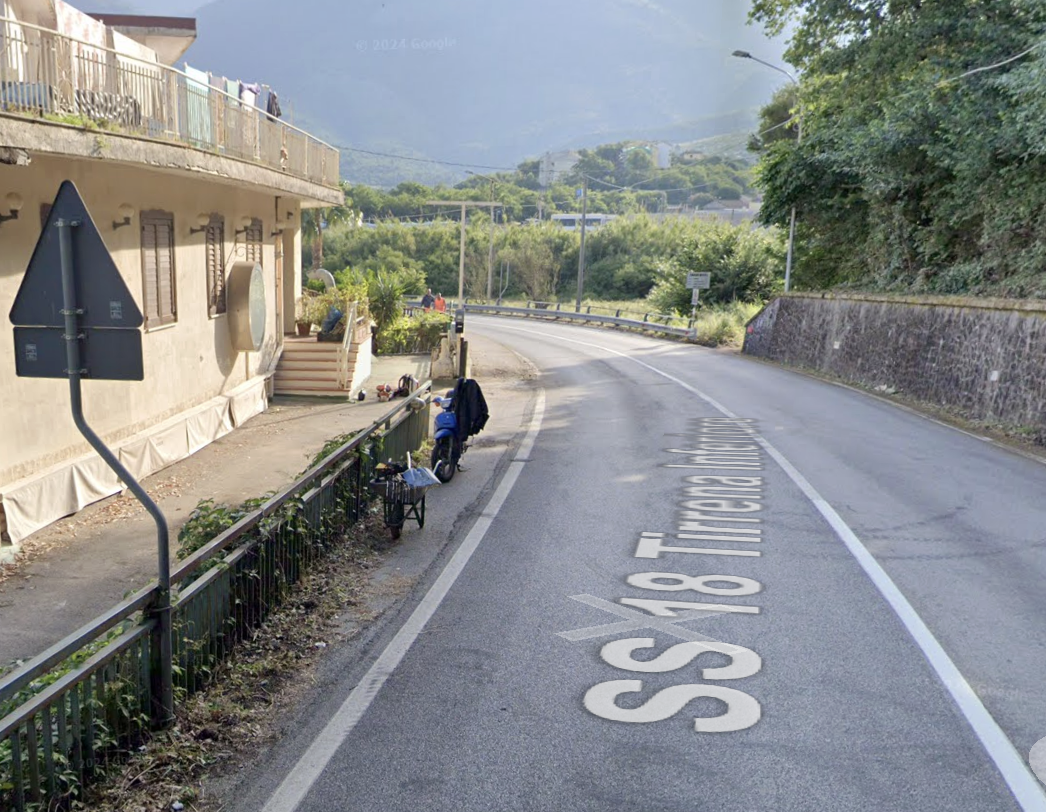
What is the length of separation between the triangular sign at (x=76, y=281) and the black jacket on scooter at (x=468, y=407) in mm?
7240

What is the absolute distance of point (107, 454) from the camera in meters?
4.62

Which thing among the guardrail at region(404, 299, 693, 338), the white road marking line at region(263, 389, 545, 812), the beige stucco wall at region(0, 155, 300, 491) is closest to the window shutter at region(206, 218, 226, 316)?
the beige stucco wall at region(0, 155, 300, 491)

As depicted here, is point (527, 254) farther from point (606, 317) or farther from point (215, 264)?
point (215, 264)

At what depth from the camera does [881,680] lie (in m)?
5.86

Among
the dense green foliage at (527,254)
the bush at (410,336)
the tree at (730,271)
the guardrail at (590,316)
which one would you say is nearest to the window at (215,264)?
the bush at (410,336)

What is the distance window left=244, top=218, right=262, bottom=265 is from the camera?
63.2ft

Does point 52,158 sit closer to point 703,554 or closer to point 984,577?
point 703,554

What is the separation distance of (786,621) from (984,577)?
2.23 meters

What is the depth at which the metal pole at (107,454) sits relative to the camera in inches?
175

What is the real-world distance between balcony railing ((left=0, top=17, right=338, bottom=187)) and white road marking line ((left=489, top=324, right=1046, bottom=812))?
896 centimetres

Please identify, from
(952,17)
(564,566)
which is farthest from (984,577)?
(952,17)

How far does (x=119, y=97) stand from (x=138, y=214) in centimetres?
245

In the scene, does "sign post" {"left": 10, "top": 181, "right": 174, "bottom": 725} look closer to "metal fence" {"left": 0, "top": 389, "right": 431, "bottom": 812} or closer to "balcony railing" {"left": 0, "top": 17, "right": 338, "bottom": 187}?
"metal fence" {"left": 0, "top": 389, "right": 431, "bottom": 812}

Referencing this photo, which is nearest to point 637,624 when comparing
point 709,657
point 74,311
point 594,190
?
point 709,657
